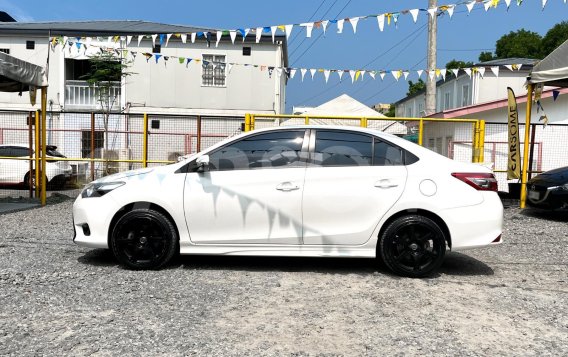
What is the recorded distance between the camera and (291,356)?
10.7 feet

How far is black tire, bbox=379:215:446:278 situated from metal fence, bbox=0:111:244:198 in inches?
294

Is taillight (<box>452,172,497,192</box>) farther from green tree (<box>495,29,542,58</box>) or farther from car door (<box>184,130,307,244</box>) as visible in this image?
green tree (<box>495,29,542,58</box>)

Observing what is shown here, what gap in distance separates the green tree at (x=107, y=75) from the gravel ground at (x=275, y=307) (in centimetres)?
1583

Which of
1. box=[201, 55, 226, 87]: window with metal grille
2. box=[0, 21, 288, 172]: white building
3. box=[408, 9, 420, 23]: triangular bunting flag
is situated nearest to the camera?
box=[408, 9, 420, 23]: triangular bunting flag

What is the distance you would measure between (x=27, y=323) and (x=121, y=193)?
171 cm

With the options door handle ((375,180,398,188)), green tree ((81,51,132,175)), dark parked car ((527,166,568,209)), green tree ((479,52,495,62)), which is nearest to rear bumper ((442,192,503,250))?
door handle ((375,180,398,188))

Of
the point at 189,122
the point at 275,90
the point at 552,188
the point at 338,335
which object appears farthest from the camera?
the point at 275,90

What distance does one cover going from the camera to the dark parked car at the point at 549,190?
352 inches

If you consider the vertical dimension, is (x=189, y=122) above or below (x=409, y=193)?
above

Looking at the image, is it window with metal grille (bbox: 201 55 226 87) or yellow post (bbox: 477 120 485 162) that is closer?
yellow post (bbox: 477 120 485 162)

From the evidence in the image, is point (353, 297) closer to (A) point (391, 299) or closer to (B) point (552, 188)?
(A) point (391, 299)

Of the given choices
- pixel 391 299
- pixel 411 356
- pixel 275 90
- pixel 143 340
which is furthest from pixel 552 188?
pixel 275 90

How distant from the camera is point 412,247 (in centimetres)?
506

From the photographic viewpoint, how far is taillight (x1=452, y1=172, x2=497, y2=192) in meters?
5.06
